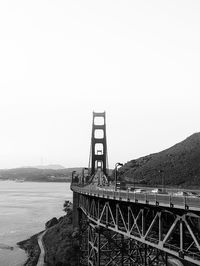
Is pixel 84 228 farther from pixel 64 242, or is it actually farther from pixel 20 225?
pixel 20 225

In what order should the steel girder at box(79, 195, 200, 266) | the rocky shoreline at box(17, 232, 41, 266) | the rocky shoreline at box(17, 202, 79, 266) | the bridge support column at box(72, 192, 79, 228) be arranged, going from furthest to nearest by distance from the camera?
the bridge support column at box(72, 192, 79, 228) < the rocky shoreline at box(17, 232, 41, 266) < the rocky shoreline at box(17, 202, 79, 266) < the steel girder at box(79, 195, 200, 266)

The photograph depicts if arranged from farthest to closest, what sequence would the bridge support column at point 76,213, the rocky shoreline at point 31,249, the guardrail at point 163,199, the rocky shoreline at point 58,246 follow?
the bridge support column at point 76,213, the rocky shoreline at point 31,249, the rocky shoreline at point 58,246, the guardrail at point 163,199

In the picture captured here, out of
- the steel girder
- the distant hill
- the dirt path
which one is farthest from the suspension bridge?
the distant hill

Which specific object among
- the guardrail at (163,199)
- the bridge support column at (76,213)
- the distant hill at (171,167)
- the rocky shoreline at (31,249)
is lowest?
the rocky shoreline at (31,249)

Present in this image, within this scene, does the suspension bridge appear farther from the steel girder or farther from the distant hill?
the distant hill

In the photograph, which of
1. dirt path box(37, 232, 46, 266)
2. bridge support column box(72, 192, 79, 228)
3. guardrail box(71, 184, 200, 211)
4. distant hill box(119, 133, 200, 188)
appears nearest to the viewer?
guardrail box(71, 184, 200, 211)

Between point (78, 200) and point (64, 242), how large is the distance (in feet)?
37.7

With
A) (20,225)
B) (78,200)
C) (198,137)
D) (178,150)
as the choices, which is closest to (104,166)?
(78,200)

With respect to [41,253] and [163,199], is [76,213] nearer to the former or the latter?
[41,253]

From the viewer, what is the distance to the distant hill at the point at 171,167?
98438 millimetres

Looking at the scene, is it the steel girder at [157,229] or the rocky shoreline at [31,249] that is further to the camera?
the rocky shoreline at [31,249]

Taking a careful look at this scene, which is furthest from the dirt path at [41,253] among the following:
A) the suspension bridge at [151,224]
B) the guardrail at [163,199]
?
the guardrail at [163,199]

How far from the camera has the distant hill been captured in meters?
98.4

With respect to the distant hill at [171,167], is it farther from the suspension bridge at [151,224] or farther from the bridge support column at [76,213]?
the suspension bridge at [151,224]
